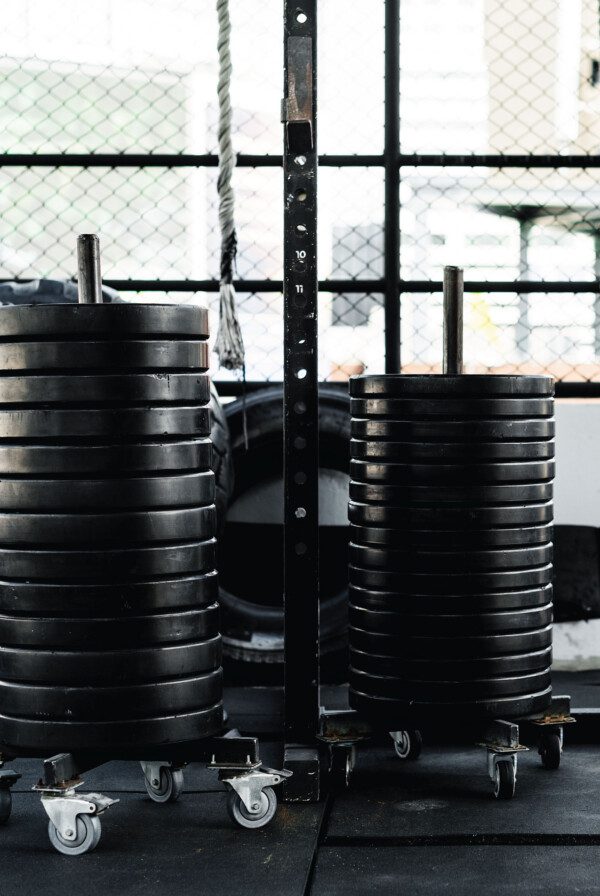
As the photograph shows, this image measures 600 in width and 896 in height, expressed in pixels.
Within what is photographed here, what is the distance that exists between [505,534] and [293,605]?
493mm

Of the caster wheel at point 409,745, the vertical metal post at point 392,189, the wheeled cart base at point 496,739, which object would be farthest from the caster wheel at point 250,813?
the vertical metal post at point 392,189

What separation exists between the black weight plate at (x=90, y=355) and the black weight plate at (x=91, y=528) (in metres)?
0.28

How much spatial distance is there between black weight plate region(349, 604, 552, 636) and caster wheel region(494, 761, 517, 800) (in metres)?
0.25

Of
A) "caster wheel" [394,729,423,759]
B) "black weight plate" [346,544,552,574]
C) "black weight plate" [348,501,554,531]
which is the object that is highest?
"black weight plate" [348,501,554,531]

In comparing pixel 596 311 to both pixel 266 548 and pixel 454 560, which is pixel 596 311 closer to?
pixel 266 548

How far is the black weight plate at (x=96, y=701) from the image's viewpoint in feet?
7.04

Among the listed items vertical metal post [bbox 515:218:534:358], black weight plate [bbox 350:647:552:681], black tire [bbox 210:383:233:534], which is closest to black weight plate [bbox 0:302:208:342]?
black weight plate [bbox 350:647:552:681]

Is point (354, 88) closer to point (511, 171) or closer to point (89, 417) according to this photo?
point (511, 171)

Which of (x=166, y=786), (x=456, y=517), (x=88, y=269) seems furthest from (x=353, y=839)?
(x=88, y=269)

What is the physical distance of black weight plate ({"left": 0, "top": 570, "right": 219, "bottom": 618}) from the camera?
2.14 meters

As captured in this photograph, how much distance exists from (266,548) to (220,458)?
56cm

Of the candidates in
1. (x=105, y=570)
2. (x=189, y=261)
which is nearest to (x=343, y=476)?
(x=189, y=261)

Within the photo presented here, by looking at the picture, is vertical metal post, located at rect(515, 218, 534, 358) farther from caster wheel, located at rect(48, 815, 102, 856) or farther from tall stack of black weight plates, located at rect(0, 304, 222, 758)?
caster wheel, located at rect(48, 815, 102, 856)

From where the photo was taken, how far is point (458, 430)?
8.14 ft
